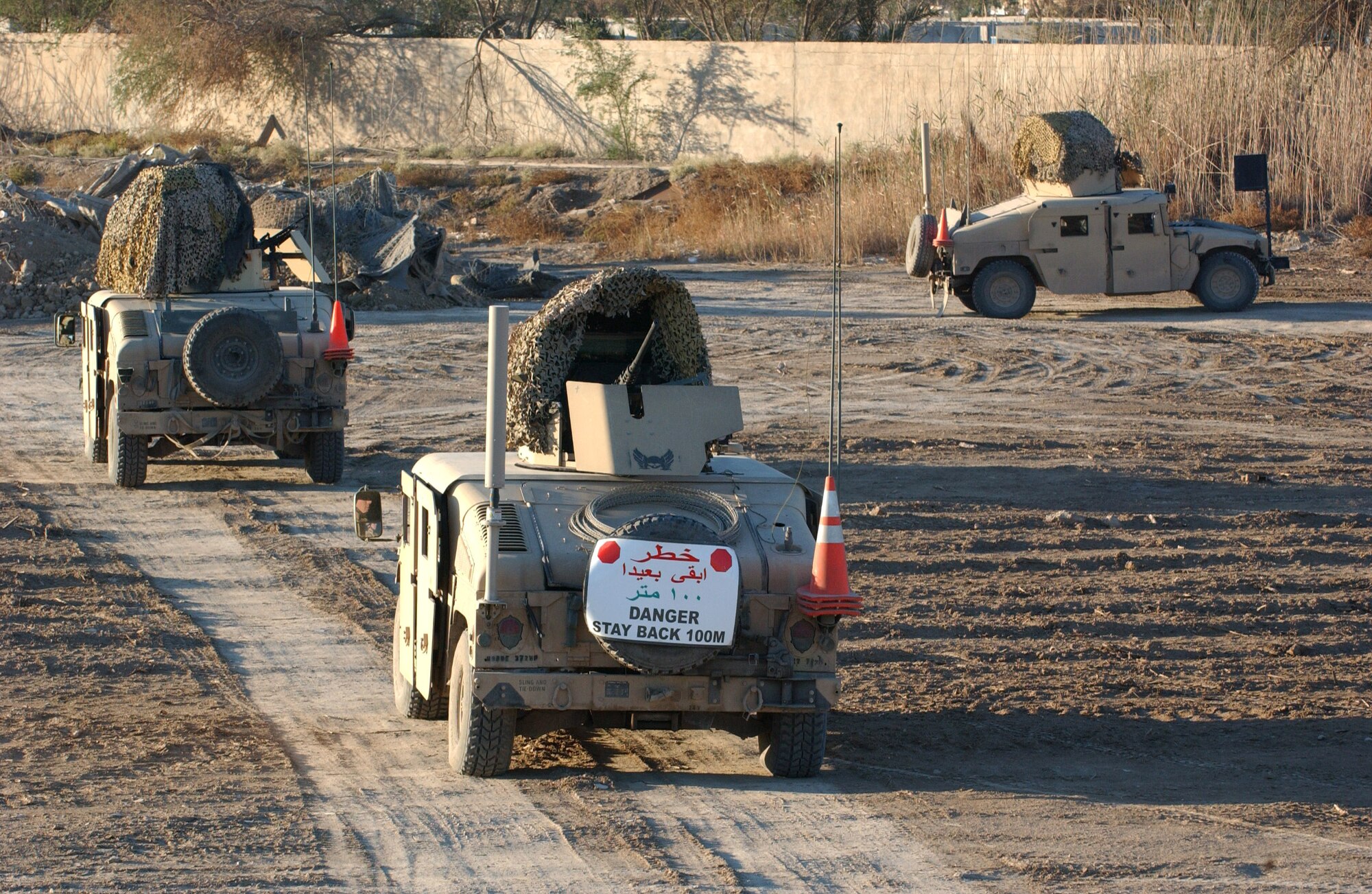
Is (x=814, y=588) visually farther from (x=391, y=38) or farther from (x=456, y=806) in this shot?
(x=391, y=38)

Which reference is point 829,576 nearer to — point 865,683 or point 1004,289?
point 865,683

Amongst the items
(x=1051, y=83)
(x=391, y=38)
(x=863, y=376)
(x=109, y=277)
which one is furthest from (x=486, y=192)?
(x=109, y=277)

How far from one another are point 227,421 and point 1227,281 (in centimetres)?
1539

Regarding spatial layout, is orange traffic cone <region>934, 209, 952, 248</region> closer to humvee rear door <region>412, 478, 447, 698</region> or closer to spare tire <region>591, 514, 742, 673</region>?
humvee rear door <region>412, 478, 447, 698</region>

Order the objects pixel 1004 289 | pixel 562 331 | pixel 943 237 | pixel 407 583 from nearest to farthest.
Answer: pixel 562 331
pixel 407 583
pixel 943 237
pixel 1004 289

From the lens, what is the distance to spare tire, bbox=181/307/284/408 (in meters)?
13.3

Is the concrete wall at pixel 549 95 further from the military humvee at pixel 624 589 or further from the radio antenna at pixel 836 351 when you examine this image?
the military humvee at pixel 624 589

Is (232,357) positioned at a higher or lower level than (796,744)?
higher

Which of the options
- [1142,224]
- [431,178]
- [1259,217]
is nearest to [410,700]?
[1142,224]

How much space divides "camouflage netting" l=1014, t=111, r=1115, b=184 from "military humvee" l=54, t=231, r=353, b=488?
11.8m

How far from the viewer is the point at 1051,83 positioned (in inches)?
1351

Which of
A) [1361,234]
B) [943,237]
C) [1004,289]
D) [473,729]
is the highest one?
[1361,234]

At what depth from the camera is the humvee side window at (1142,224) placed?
23328 mm

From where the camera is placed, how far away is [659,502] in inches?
276
